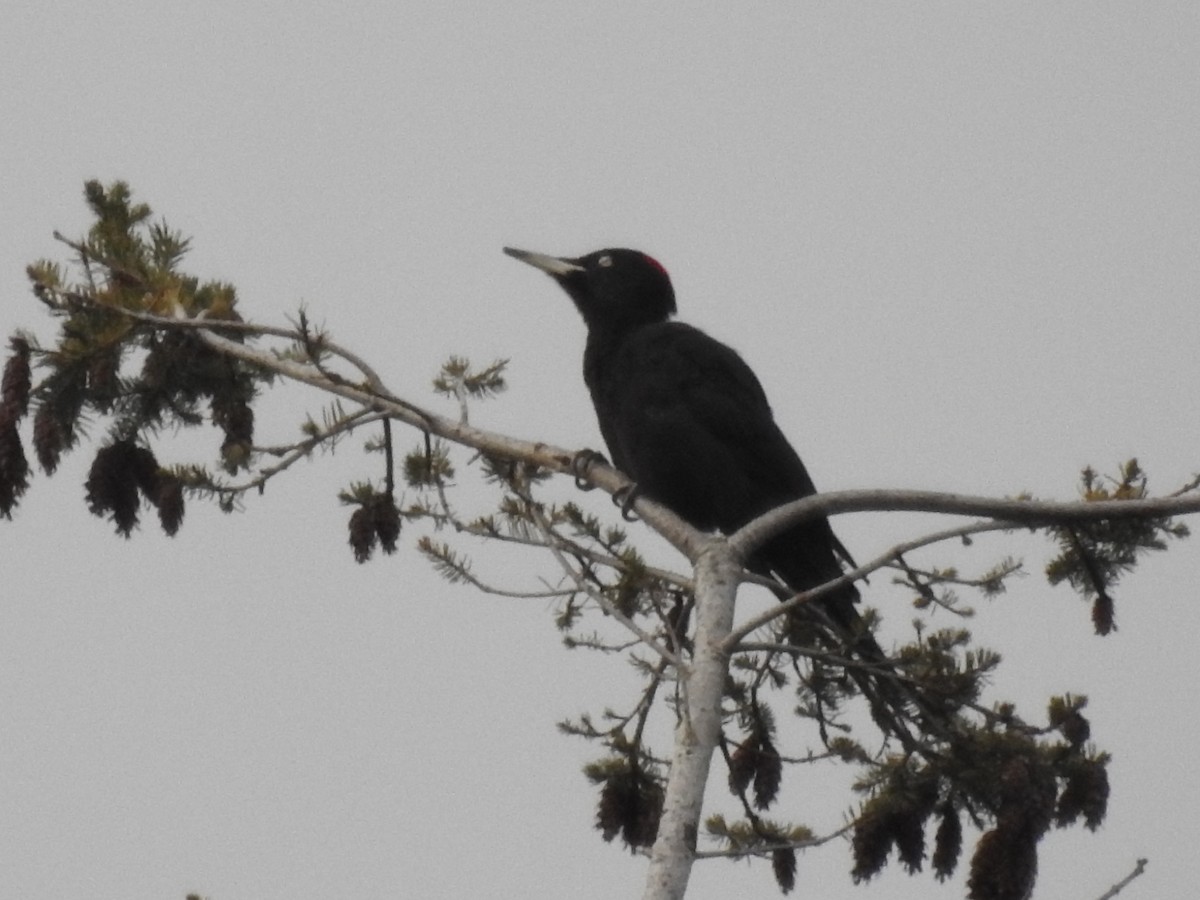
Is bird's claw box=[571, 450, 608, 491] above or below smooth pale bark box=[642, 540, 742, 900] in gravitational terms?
above

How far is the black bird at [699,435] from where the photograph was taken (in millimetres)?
6746

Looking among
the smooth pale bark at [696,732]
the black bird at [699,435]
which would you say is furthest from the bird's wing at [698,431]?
the smooth pale bark at [696,732]

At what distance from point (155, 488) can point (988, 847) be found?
2733 mm

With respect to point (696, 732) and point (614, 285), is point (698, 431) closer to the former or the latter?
point (614, 285)

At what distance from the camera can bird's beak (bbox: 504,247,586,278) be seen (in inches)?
316

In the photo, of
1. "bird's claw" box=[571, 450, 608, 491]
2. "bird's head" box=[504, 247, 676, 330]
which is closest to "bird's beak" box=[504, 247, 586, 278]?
"bird's head" box=[504, 247, 676, 330]

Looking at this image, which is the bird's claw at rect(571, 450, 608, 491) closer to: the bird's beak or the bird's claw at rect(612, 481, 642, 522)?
the bird's claw at rect(612, 481, 642, 522)

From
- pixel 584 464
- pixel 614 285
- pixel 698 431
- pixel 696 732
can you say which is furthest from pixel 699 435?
pixel 696 732

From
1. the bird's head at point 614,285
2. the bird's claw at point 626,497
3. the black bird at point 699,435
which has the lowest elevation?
the bird's claw at point 626,497

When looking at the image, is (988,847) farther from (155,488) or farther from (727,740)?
(155,488)

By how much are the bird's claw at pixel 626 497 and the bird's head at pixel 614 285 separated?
62.4 inches

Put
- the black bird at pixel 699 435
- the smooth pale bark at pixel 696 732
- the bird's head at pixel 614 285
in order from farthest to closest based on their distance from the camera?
1. the bird's head at pixel 614 285
2. the black bird at pixel 699 435
3. the smooth pale bark at pixel 696 732

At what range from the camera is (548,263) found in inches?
321

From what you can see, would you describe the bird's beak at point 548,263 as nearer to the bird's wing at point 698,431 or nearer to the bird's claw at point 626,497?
the bird's wing at point 698,431
